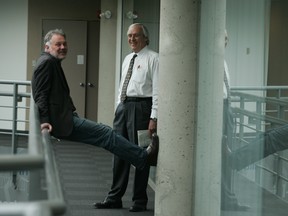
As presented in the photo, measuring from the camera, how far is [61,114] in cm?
507

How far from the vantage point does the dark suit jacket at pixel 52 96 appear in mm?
4945

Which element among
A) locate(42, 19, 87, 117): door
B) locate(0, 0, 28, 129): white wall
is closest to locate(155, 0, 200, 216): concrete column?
locate(42, 19, 87, 117): door

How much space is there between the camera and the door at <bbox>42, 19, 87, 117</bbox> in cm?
1177

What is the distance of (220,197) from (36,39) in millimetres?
8069

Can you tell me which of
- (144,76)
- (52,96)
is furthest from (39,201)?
(144,76)

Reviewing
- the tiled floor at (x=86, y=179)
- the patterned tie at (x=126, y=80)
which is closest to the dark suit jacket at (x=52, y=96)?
the tiled floor at (x=86, y=179)

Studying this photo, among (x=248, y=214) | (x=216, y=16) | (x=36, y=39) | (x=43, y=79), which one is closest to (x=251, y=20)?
(x=216, y=16)

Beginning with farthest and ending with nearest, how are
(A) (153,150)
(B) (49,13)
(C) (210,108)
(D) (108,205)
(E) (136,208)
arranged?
(B) (49,13), (D) (108,205), (E) (136,208), (A) (153,150), (C) (210,108)

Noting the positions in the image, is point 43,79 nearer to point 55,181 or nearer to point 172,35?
point 172,35

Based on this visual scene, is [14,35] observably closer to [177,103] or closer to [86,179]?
[86,179]

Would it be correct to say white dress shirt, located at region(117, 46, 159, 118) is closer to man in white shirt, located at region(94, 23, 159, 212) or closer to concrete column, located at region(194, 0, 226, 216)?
man in white shirt, located at region(94, 23, 159, 212)

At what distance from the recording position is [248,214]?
3.79 meters

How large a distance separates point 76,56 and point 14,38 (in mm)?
1105

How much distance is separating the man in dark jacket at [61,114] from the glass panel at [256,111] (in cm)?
90
